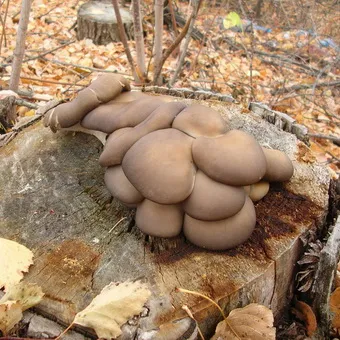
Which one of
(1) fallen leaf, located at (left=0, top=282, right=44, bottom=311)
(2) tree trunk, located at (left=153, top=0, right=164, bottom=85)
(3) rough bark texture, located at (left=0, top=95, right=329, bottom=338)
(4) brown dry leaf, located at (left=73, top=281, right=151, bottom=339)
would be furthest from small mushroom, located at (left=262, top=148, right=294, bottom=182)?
(2) tree trunk, located at (left=153, top=0, right=164, bottom=85)

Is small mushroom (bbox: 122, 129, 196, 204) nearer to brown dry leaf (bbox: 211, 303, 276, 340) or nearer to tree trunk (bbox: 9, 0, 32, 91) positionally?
brown dry leaf (bbox: 211, 303, 276, 340)

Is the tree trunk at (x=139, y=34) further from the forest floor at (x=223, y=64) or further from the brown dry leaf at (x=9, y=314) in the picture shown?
the brown dry leaf at (x=9, y=314)

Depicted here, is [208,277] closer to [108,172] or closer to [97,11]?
[108,172]

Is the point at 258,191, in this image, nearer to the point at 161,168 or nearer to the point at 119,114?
the point at 161,168

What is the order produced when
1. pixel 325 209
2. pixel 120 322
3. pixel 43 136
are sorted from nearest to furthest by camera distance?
pixel 120 322, pixel 325 209, pixel 43 136

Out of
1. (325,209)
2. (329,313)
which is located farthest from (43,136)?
(329,313)

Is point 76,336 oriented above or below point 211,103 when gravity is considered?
below

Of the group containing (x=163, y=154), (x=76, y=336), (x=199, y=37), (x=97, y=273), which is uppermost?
(x=163, y=154)
